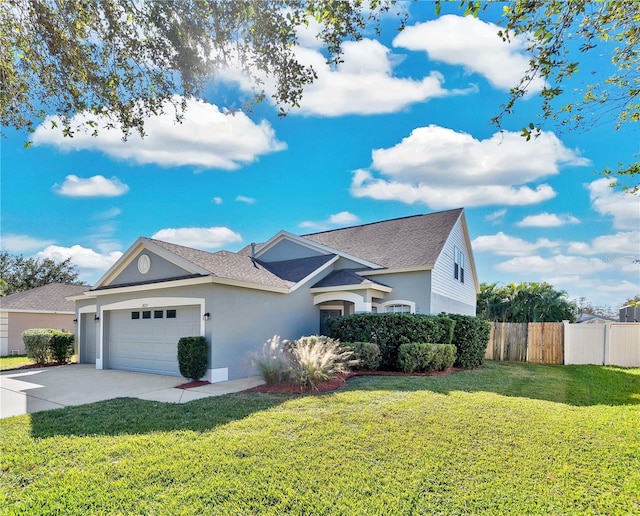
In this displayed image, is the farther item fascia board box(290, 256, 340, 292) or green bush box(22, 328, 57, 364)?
green bush box(22, 328, 57, 364)

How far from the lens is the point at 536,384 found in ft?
34.7

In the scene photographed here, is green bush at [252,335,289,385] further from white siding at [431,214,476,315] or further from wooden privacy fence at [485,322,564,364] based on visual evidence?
wooden privacy fence at [485,322,564,364]

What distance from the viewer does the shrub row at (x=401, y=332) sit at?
39.3ft

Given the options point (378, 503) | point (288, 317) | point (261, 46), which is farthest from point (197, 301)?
point (378, 503)

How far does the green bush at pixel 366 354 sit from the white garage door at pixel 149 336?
465cm

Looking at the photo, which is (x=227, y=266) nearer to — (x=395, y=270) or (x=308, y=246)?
(x=308, y=246)

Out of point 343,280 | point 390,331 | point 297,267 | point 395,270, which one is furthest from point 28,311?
point 390,331

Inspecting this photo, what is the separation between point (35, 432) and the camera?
19.9 feet

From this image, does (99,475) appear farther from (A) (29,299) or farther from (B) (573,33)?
(A) (29,299)

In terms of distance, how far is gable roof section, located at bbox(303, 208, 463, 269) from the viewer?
15727 millimetres

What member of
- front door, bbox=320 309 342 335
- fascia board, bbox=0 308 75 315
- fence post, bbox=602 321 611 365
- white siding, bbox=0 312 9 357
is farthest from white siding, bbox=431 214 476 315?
A: white siding, bbox=0 312 9 357

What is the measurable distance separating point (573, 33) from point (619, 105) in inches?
65.6

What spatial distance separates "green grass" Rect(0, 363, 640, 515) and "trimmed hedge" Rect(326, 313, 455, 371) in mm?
3849

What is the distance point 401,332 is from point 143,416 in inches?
297
